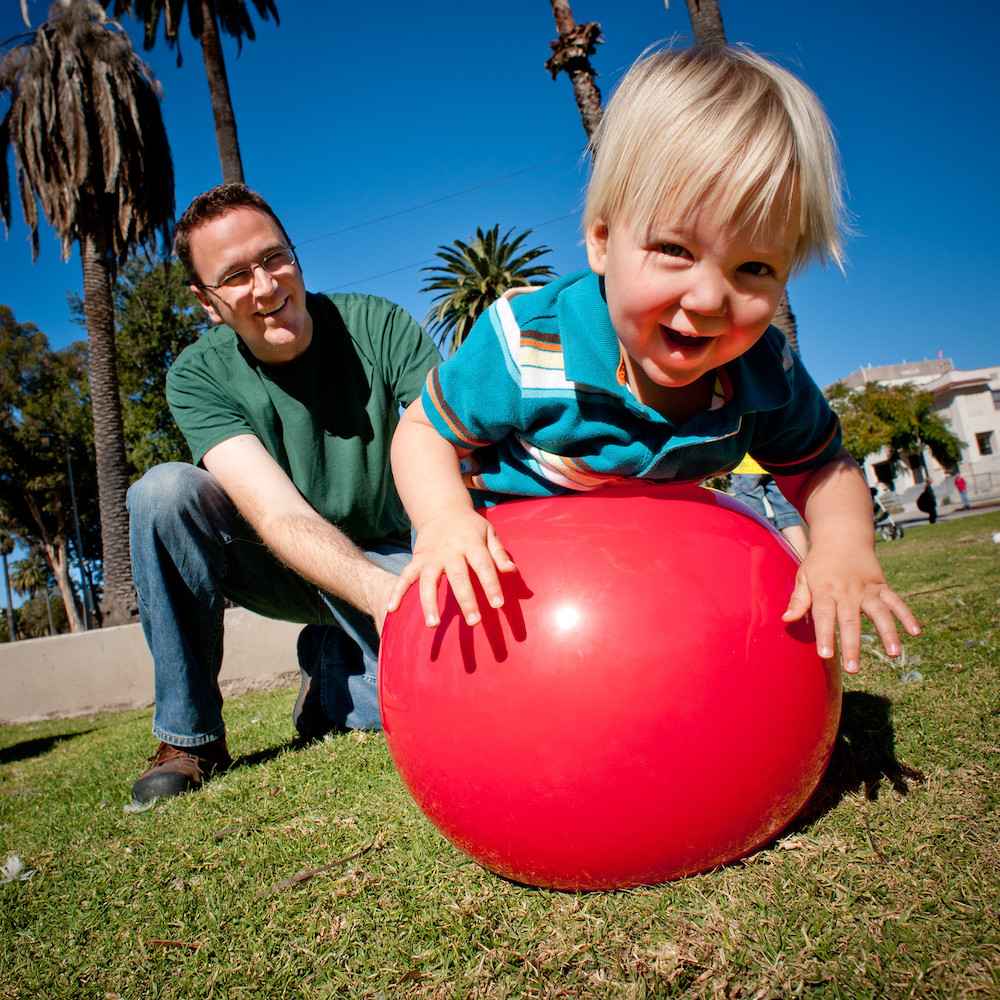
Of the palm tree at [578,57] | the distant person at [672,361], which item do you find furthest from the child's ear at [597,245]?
the palm tree at [578,57]

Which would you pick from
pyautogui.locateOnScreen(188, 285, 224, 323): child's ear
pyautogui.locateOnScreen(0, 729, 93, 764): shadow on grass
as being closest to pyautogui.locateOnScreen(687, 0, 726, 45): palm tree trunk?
pyautogui.locateOnScreen(188, 285, 224, 323): child's ear

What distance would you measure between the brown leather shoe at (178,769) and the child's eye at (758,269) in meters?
2.71

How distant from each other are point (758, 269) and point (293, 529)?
181 centimetres

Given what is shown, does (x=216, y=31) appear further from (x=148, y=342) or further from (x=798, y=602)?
(x=798, y=602)

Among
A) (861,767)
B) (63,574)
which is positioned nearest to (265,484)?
(861,767)

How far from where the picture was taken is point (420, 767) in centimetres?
167

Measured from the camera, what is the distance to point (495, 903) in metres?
1.64

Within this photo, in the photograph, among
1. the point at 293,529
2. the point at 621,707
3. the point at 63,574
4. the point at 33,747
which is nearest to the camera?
the point at 621,707

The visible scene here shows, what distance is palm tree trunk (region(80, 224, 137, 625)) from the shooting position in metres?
11.8

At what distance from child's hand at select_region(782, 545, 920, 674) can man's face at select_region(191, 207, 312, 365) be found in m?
2.38

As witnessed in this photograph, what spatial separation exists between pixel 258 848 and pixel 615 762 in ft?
4.19

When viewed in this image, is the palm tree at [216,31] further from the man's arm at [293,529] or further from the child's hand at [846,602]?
the child's hand at [846,602]

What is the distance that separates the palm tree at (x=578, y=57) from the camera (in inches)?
389

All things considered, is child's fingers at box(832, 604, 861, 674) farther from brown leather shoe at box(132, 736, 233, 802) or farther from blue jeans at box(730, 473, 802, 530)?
blue jeans at box(730, 473, 802, 530)
